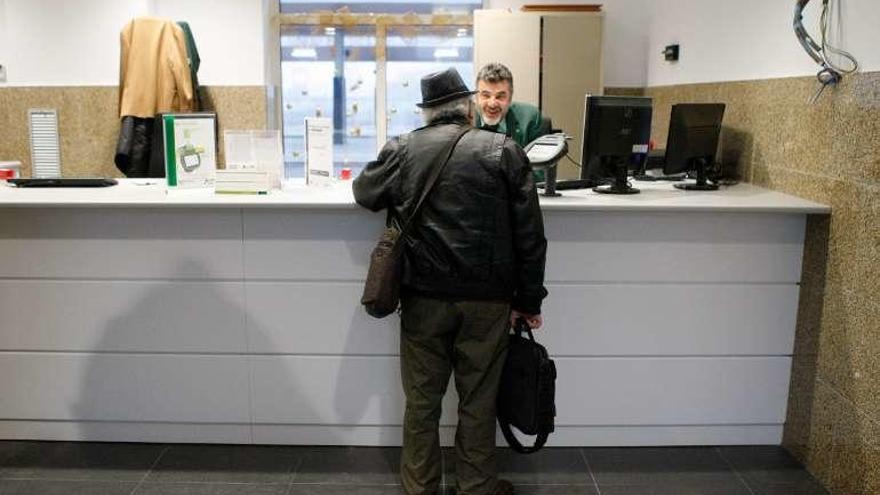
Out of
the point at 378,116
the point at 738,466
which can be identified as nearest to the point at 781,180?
the point at 738,466

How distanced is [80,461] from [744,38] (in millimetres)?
3439

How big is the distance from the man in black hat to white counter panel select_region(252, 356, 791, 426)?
1.33 ft

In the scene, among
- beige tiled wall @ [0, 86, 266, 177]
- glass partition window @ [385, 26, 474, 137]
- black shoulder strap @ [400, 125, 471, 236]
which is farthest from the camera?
glass partition window @ [385, 26, 474, 137]

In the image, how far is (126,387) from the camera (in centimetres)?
293

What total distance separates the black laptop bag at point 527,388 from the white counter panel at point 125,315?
42.7 inches

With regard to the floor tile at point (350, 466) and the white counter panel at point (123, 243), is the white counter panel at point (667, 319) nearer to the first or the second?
the floor tile at point (350, 466)

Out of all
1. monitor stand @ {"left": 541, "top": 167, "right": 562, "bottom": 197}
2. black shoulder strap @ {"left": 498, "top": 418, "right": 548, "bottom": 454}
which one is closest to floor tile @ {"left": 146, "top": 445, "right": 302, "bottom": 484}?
black shoulder strap @ {"left": 498, "top": 418, "right": 548, "bottom": 454}

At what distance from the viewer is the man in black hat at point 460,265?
91.0 inches

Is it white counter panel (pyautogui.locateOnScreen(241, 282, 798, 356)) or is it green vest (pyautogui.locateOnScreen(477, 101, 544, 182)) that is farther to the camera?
green vest (pyautogui.locateOnScreen(477, 101, 544, 182))

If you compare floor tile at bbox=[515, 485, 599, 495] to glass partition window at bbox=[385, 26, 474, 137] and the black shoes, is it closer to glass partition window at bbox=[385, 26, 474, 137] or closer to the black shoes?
the black shoes

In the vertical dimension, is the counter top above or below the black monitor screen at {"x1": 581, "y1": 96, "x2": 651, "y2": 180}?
below

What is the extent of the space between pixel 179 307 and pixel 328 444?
813mm

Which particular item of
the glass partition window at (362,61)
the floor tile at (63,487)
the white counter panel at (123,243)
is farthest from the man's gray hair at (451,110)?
the glass partition window at (362,61)

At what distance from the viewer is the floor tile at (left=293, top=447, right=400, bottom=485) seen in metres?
2.73
